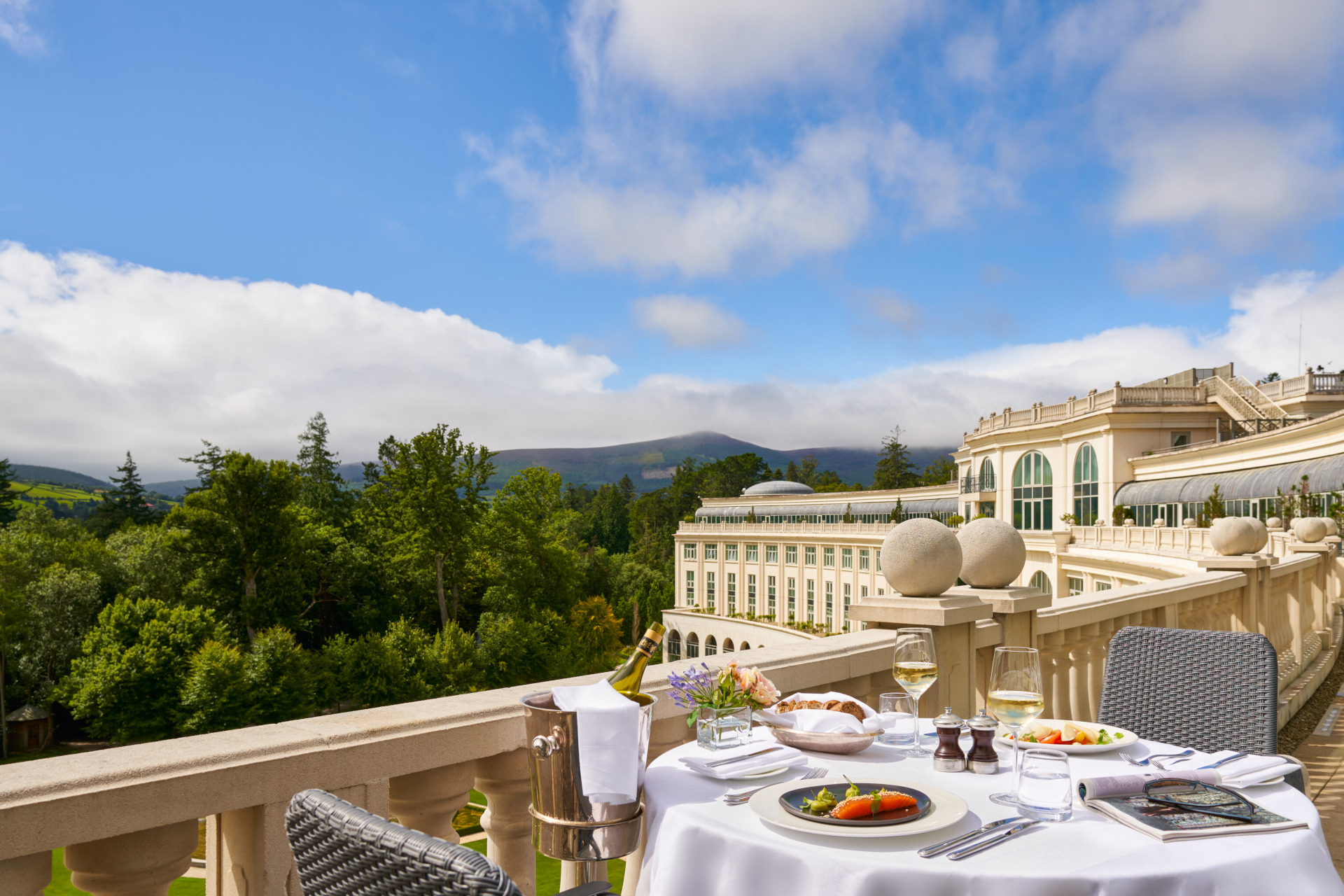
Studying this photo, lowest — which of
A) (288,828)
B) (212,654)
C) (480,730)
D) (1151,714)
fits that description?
(212,654)

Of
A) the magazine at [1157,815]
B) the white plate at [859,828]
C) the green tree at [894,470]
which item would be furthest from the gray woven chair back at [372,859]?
the green tree at [894,470]

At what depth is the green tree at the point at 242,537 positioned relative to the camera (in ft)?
137

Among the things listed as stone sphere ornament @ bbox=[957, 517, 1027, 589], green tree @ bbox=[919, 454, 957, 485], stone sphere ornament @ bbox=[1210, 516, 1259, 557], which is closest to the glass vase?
stone sphere ornament @ bbox=[957, 517, 1027, 589]

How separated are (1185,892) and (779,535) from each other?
189 feet

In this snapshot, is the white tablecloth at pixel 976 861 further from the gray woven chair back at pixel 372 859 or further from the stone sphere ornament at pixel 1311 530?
the stone sphere ornament at pixel 1311 530

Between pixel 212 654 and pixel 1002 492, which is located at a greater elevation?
pixel 1002 492

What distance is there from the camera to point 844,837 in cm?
203

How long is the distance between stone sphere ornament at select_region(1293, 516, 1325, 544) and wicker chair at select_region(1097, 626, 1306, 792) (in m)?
12.4

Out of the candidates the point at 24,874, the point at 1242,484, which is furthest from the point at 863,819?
the point at 1242,484

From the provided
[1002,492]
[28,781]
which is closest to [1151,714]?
[28,781]

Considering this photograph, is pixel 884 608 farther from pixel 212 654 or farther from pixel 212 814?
pixel 212 654

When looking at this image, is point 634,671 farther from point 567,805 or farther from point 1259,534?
point 1259,534

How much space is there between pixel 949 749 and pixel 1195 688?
6.72 ft

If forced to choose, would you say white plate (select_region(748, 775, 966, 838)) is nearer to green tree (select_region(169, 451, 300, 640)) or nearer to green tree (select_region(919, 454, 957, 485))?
green tree (select_region(169, 451, 300, 640))
